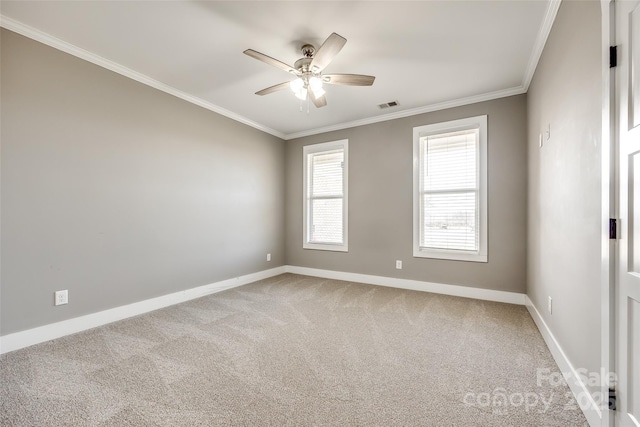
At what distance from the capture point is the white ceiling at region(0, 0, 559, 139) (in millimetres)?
2008

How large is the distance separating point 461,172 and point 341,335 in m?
2.69

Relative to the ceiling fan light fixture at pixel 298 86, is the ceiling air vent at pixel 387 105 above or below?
above

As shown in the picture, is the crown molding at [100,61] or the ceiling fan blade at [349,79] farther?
the ceiling fan blade at [349,79]

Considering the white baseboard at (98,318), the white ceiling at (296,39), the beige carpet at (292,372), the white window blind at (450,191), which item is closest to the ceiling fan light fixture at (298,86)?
the white ceiling at (296,39)

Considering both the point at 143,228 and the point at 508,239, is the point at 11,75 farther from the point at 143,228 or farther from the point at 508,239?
the point at 508,239

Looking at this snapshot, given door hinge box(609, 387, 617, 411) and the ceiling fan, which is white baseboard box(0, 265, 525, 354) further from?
the ceiling fan

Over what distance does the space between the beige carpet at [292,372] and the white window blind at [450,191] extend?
3.45 ft

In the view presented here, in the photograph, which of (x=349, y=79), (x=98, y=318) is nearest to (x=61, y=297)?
(x=98, y=318)

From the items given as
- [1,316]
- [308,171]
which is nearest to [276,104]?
[308,171]

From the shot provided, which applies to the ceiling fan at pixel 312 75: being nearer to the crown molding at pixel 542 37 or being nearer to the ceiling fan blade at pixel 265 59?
Result: the ceiling fan blade at pixel 265 59

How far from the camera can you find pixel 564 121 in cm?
184

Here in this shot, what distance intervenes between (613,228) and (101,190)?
380 centimetres

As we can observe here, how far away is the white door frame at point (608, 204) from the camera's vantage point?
122 centimetres

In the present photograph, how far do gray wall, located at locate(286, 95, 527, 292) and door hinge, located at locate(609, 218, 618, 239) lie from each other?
2.29m
